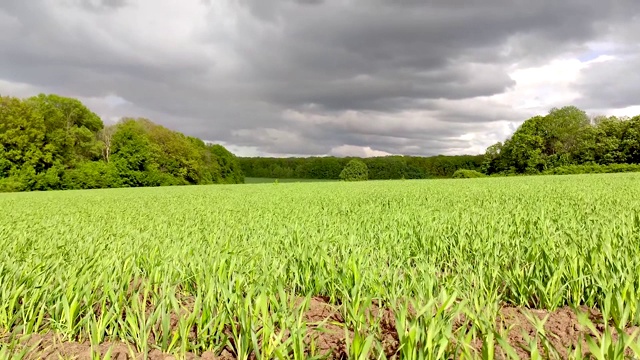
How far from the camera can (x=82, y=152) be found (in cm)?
5531

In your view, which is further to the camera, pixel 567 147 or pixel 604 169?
pixel 567 147

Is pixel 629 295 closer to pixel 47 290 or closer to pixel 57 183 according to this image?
pixel 47 290

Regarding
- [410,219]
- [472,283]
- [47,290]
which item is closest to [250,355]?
[472,283]

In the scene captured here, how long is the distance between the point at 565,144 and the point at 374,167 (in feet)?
154

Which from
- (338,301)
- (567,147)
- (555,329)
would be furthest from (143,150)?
(567,147)

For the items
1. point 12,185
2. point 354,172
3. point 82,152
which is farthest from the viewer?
point 354,172

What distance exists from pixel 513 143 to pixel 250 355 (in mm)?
78187

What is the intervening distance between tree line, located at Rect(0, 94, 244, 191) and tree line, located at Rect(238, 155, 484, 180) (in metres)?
33.0

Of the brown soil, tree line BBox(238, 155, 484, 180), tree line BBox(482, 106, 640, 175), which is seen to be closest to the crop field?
the brown soil

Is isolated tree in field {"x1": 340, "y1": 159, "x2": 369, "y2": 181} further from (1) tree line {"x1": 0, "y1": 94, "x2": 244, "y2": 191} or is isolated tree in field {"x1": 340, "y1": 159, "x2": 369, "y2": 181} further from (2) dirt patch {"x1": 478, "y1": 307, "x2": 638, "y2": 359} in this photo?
(2) dirt patch {"x1": 478, "y1": 307, "x2": 638, "y2": 359}

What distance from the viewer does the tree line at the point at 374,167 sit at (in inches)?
4032

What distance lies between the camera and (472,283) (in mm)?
2684

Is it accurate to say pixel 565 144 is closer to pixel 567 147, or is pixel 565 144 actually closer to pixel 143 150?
pixel 567 147

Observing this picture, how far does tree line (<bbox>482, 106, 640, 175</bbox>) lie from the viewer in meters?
58.2
